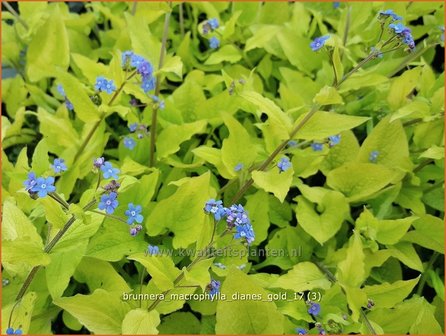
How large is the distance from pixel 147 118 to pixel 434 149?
1.22 m

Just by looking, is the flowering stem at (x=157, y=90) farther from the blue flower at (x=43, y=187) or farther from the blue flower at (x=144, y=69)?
the blue flower at (x=43, y=187)

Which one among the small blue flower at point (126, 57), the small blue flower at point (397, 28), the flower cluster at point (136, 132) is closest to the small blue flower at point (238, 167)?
the flower cluster at point (136, 132)

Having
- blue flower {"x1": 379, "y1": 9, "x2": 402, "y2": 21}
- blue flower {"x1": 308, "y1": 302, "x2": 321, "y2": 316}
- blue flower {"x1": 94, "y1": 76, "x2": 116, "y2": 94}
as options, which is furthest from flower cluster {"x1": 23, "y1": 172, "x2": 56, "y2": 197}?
blue flower {"x1": 379, "y1": 9, "x2": 402, "y2": 21}

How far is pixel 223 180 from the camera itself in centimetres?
264

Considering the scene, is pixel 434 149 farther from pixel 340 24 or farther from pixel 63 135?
pixel 63 135

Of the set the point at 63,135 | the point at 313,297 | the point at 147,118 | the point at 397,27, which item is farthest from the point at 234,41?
the point at 313,297

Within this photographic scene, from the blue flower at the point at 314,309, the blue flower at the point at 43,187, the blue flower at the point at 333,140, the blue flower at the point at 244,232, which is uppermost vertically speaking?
the blue flower at the point at 43,187

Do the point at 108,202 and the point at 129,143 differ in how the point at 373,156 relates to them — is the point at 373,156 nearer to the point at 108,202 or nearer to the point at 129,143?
the point at 129,143

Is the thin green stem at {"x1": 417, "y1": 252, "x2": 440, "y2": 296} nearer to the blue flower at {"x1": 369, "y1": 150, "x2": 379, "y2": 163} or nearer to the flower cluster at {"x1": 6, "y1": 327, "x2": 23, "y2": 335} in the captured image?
the blue flower at {"x1": 369, "y1": 150, "x2": 379, "y2": 163}

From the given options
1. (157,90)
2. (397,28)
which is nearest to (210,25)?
(157,90)

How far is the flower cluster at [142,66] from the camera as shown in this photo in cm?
214

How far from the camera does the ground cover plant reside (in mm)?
1912

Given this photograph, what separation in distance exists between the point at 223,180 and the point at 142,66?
72 centimetres

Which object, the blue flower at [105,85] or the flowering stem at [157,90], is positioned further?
the flowering stem at [157,90]
